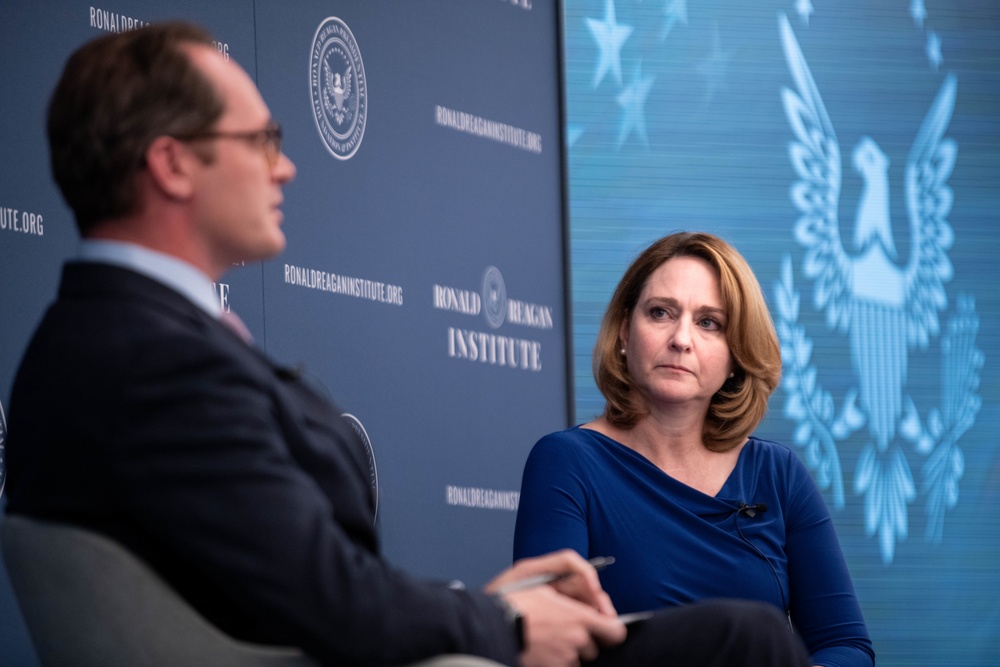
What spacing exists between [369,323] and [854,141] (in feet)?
6.85

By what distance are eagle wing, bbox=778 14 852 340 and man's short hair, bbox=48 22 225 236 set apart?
11.7 ft

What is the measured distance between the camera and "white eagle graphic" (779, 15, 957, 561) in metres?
4.70

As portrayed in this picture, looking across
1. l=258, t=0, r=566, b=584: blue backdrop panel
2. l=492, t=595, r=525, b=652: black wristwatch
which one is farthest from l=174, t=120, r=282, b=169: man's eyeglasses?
l=258, t=0, r=566, b=584: blue backdrop panel

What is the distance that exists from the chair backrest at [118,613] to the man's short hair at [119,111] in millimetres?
379

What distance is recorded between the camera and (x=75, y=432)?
1306mm

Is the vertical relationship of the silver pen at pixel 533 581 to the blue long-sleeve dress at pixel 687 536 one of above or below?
above

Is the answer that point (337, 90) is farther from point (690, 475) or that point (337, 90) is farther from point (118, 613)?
point (118, 613)

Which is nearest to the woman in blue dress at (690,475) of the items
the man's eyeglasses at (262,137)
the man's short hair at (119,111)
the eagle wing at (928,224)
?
the man's eyeglasses at (262,137)

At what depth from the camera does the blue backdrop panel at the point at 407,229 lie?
294 centimetres

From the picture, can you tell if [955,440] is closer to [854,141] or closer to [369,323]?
[854,141]

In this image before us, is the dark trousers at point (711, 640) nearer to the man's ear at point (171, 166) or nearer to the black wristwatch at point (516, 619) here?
the black wristwatch at point (516, 619)

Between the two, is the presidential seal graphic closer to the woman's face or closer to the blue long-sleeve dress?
the woman's face

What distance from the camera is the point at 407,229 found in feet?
13.2

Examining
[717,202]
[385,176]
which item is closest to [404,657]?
[385,176]
